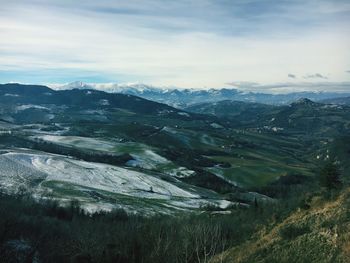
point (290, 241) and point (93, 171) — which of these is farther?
point (93, 171)

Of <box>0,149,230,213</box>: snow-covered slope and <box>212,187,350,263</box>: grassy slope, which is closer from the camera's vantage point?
<box>212,187,350,263</box>: grassy slope

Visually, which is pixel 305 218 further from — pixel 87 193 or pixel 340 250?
pixel 87 193

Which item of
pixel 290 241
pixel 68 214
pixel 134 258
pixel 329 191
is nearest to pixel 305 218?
pixel 290 241

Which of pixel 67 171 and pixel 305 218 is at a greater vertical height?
pixel 305 218

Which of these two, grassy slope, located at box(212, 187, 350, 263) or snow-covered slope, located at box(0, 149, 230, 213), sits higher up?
grassy slope, located at box(212, 187, 350, 263)

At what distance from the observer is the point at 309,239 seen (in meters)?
43.2

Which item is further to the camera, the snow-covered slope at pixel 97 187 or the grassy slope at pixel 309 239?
the snow-covered slope at pixel 97 187

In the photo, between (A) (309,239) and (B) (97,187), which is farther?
(B) (97,187)

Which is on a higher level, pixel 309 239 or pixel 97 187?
pixel 309 239

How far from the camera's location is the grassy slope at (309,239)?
128 feet

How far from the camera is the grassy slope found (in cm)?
3900

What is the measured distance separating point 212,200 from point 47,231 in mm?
108224

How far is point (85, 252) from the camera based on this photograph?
57.1 m

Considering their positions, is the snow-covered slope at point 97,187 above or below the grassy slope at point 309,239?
below
